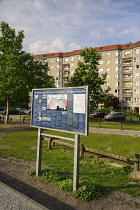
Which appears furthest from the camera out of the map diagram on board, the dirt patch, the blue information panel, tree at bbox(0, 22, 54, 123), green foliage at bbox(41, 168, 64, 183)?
tree at bbox(0, 22, 54, 123)

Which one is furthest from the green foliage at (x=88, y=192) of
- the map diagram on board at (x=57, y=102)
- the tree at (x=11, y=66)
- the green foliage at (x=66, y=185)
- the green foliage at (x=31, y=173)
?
the tree at (x=11, y=66)

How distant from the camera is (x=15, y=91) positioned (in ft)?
73.9

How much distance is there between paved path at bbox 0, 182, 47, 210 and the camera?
15.1 ft

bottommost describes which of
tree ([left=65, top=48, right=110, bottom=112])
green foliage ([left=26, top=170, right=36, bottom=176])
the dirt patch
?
the dirt patch

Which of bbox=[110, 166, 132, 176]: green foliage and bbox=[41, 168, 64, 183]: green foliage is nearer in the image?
bbox=[41, 168, 64, 183]: green foliage

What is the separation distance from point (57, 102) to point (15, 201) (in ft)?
9.60

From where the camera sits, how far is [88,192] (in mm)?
5324

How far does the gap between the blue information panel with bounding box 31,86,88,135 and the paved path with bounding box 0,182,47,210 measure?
80.1 inches

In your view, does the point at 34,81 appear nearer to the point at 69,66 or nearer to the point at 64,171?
the point at 64,171

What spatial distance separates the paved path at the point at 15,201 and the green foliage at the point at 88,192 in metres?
1.11

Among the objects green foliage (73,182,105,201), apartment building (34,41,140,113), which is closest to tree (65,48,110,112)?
green foliage (73,182,105,201)

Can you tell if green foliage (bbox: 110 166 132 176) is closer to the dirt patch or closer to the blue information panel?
the dirt patch

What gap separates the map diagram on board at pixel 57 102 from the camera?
614 cm

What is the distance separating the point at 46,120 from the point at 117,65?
59290 millimetres
